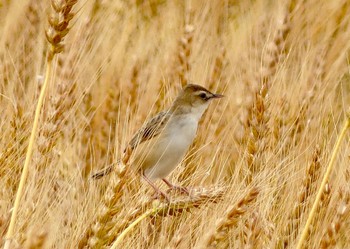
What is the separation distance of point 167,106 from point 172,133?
15.4 inches

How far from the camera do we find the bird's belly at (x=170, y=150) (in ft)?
14.1

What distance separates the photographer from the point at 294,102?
4.62 m

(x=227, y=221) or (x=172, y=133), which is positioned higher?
(x=227, y=221)

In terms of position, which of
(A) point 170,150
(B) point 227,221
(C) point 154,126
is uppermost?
(B) point 227,221

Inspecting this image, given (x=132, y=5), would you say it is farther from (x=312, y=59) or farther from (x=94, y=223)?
(x=94, y=223)

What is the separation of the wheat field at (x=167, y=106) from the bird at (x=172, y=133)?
8 centimetres

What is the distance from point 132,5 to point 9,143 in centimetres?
286

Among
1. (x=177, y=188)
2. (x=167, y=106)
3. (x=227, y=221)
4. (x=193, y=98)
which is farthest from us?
(x=167, y=106)

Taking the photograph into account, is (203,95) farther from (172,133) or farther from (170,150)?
(170,150)

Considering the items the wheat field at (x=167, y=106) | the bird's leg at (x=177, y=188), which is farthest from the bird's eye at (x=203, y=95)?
the bird's leg at (x=177, y=188)

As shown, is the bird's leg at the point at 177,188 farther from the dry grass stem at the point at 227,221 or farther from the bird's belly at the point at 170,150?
the dry grass stem at the point at 227,221

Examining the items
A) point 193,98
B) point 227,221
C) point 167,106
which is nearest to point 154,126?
point 193,98

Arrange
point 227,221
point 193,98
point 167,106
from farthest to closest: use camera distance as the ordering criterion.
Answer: point 167,106 → point 193,98 → point 227,221

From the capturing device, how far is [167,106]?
4770 millimetres
